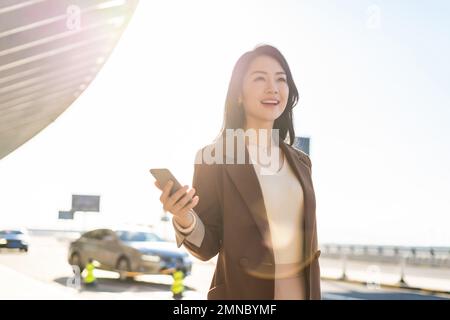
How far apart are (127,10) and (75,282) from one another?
671 cm

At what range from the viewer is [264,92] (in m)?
2.38

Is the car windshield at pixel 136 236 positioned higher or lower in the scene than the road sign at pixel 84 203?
higher

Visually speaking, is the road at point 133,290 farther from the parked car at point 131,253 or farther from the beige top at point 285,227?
the beige top at point 285,227

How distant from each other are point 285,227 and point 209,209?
262 mm

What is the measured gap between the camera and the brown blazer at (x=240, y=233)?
6.98ft

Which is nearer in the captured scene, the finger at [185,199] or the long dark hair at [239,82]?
the finger at [185,199]

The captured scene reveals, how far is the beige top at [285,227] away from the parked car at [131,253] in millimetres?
13818

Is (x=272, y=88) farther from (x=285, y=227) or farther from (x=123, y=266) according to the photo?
(x=123, y=266)

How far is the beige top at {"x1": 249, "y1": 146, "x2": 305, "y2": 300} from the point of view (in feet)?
7.10

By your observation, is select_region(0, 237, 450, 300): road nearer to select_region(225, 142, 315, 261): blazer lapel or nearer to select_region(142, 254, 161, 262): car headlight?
select_region(142, 254, 161, 262): car headlight

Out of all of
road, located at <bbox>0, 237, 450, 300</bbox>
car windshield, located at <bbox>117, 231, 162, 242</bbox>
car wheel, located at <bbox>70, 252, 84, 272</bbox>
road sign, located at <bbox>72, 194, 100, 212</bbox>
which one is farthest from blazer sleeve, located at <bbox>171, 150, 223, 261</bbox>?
road sign, located at <bbox>72, 194, 100, 212</bbox>

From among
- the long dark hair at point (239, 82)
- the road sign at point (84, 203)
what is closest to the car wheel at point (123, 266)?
the long dark hair at point (239, 82)

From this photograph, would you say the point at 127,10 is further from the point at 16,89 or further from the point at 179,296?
the point at 16,89
